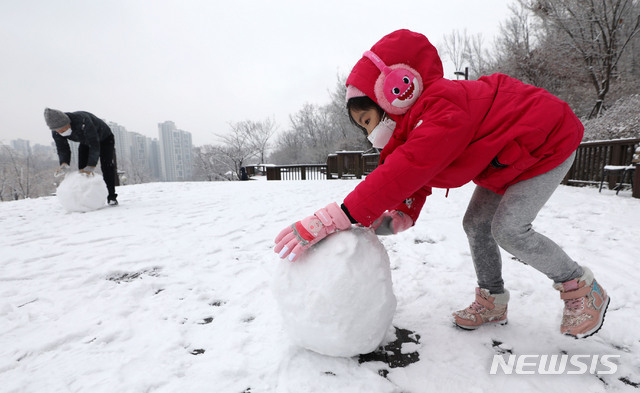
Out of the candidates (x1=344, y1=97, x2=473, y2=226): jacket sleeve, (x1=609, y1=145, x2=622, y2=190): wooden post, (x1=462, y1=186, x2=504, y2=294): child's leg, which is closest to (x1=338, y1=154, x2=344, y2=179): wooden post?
(x1=609, y1=145, x2=622, y2=190): wooden post

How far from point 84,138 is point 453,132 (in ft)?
19.3

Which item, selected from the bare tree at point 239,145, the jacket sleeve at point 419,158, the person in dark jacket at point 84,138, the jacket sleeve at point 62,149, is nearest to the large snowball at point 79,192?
the person in dark jacket at point 84,138

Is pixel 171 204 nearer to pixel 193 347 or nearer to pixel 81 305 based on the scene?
pixel 81 305

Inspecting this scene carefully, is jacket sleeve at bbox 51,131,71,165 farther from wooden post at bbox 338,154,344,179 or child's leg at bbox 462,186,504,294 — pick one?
wooden post at bbox 338,154,344,179

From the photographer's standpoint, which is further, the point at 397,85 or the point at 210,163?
the point at 210,163

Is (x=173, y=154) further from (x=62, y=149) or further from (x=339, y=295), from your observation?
(x=339, y=295)

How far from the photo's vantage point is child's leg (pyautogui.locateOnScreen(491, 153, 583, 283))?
1.36 m

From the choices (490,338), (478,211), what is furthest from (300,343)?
(478,211)

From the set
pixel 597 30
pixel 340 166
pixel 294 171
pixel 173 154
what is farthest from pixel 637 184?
pixel 173 154

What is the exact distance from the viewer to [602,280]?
2.09 metres

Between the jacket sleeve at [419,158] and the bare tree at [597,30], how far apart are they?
14.4 meters

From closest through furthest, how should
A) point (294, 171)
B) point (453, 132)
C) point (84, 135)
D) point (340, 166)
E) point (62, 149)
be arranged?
point (453, 132), point (84, 135), point (62, 149), point (340, 166), point (294, 171)

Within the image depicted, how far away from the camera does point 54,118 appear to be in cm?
453

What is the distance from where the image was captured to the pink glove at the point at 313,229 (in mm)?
1268
